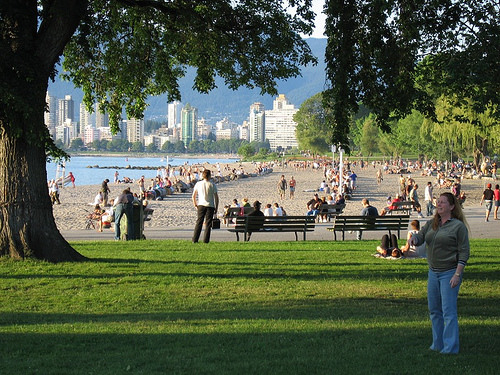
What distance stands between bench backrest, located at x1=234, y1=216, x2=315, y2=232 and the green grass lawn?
229cm

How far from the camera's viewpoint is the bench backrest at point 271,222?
17.5m

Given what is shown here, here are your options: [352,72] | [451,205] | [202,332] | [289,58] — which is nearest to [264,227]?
[289,58]

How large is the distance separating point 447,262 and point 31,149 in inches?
325

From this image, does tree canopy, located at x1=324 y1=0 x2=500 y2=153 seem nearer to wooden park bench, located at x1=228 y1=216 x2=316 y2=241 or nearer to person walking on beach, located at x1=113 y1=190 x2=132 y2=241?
wooden park bench, located at x1=228 y1=216 x2=316 y2=241

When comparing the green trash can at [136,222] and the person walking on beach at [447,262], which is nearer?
the person walking on beach at [447,262]

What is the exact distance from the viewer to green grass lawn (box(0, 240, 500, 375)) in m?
6.29

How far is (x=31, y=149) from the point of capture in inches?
487

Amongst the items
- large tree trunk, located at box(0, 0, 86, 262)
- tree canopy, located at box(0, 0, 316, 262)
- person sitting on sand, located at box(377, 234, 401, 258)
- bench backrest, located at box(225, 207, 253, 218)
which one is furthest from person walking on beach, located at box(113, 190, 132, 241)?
person sitting on sand, located at box(377, 234, 401, 258)

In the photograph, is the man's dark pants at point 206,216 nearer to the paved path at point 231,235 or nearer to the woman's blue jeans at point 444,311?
the paved path at point 231,235

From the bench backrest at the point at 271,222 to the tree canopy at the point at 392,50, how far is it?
17.5ft

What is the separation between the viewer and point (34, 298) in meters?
10.0

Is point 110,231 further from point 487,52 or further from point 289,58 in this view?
point 487,52

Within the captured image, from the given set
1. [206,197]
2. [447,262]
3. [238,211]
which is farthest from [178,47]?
[447,262]

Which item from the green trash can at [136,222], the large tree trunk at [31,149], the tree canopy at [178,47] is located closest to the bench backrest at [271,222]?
the green trash can at [136,222]
